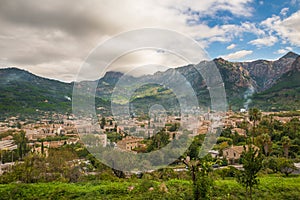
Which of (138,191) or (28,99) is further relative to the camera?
(28,99)

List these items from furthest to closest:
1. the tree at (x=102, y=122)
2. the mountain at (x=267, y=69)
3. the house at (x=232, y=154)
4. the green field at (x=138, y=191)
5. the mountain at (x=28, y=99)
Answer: the mountain at (x=267, y=69) → the mountain at (x=28, y=99) → the house at (x=232, y=154) → the tree at (x=102, y=122) → the green field at (x=138, y=191)

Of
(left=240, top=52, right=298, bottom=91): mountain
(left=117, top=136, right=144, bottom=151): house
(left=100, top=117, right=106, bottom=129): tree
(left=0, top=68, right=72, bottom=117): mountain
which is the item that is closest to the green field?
(left=117, top=136, right=144, bottom=151): house

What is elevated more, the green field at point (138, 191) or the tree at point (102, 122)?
the tree at point (102, 122)

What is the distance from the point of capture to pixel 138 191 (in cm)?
758

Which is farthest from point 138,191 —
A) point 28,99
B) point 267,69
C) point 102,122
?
point 267,69

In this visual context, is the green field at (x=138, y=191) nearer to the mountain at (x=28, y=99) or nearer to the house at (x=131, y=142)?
the house at (x=131, y=142)

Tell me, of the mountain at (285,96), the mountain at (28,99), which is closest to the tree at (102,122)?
the mountain at (285,96)

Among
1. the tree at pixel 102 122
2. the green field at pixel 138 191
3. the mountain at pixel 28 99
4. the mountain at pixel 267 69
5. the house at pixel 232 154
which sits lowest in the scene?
the house at pixel 232 154

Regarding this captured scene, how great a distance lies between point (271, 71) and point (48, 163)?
5166 inches

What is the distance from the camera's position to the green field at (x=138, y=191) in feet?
23.9

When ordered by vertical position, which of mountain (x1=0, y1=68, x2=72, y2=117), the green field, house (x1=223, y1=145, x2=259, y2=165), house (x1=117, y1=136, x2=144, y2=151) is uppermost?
mountain (x1=0, y1=68, x2=72, y2=117)

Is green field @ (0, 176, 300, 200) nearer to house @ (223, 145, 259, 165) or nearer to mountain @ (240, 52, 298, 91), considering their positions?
house @ (223, 145, 259, 165)

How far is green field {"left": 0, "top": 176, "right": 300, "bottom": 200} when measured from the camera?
7277mm

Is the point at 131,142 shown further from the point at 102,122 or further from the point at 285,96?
the point at 285,96
